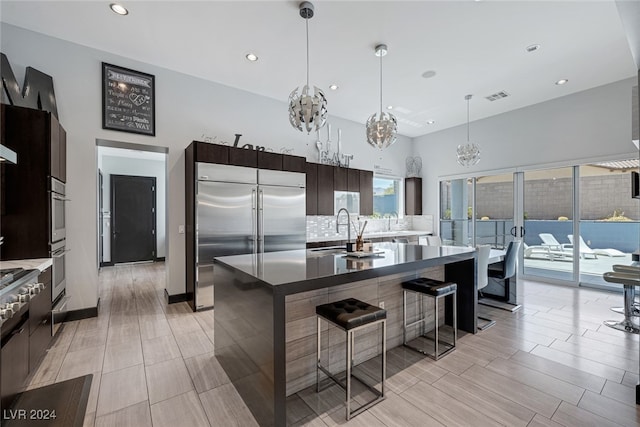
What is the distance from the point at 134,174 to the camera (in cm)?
774

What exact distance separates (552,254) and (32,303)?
25.2 ft

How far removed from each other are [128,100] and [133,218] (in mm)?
4813

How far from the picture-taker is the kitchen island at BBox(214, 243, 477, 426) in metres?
1.64

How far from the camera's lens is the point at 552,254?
5602 mm

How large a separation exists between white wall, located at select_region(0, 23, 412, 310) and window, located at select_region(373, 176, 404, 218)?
2.62m

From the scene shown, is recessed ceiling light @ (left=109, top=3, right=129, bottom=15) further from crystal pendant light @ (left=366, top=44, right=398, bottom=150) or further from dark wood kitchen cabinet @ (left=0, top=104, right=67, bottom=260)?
crystal pendant light @ (left=366, top=44, right=398, bottom=150)

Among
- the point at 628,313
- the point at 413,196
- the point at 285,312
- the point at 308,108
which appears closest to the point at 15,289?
the point at 285,312

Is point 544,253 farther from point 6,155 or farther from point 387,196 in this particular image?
point 6,155

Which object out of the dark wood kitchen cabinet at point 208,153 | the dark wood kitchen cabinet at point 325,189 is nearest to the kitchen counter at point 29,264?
the dark wood kitchen cabinet at point 208,153

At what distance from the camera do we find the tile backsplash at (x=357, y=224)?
230 inches

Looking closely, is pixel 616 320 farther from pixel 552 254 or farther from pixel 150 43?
pixel 150 43

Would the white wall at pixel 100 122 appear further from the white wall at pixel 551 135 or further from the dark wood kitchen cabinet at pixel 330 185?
the white wall at pixel 551 135

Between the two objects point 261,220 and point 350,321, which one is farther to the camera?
point 261,220

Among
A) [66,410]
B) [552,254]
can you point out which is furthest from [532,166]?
[66,410]
